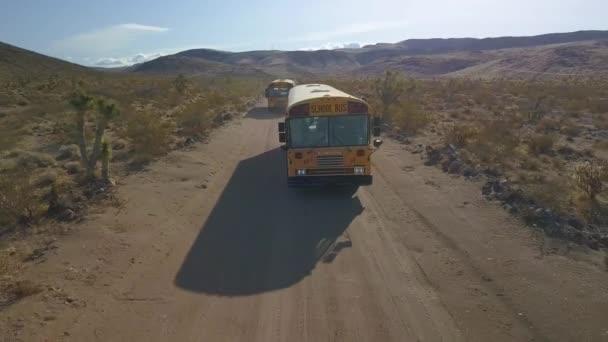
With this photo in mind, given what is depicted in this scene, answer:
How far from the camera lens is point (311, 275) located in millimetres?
7145

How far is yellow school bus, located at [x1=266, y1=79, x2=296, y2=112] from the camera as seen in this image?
34688 mm

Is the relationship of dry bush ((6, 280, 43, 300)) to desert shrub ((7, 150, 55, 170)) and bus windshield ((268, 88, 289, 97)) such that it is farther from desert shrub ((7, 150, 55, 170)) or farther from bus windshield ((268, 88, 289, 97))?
bus windshield ((268, 88, 289, 97))

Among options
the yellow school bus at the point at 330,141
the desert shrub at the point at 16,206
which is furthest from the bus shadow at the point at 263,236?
the desert shrub at the point at 16,206

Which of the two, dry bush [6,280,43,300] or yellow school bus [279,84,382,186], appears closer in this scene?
dry bush [6,280,43,300]

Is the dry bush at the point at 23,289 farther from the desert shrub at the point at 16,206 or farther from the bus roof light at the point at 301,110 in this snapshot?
the bus roof light at the point at 301,110

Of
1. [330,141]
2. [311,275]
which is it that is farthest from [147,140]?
[311,275]

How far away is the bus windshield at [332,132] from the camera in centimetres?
1134

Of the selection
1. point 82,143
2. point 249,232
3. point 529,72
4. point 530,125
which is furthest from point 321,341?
point 529,72

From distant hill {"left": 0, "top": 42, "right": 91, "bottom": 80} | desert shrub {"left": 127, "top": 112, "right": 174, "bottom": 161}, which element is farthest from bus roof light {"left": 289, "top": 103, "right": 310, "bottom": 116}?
distant hill {"left": 0, "top": 42, "right": 91, "bottom": 80}

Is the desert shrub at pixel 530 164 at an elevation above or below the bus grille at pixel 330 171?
below

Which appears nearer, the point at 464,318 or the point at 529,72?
the point at 464,318

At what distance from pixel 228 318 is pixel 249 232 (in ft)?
10.9

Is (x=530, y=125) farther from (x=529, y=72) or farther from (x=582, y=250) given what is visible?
(x=529, y=72)

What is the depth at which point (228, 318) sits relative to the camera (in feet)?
19.4
